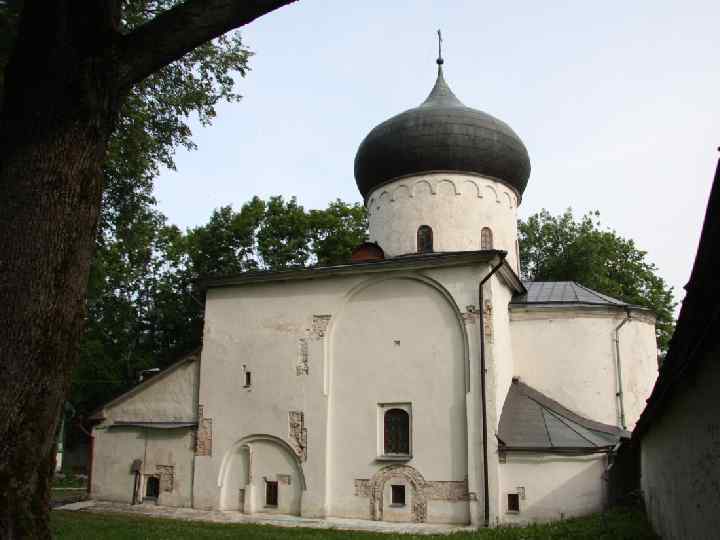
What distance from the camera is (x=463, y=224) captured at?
17109mm

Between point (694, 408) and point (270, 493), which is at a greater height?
point (694, 408)

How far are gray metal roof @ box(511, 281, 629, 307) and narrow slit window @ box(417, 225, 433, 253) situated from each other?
252 centimetres

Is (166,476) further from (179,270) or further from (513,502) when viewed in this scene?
(179,270)

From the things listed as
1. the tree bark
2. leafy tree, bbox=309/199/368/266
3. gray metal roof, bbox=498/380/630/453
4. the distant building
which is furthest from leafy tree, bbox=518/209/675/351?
the tree bark

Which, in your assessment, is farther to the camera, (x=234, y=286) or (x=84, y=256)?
(x=234, y=286)

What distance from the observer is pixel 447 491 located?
12.7 m

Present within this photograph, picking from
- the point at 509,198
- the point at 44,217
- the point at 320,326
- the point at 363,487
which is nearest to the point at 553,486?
the point at 363,487

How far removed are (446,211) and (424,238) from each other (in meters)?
0.87

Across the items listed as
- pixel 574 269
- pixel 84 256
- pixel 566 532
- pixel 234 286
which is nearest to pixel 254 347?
pixel 234 286

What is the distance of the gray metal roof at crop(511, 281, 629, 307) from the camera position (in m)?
15.9

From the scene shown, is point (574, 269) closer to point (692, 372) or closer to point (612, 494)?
point (612, 494)

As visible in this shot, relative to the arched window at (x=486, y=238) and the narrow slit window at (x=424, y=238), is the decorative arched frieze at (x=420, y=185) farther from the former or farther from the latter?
the arched window at (x=486, y=238)

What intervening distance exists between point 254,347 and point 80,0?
36.4ft

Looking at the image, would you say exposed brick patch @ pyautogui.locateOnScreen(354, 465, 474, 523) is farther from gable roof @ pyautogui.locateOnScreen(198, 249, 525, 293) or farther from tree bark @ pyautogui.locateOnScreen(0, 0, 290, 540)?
tree bark @ pyautogui.locateOnScreen(0, 0, 290, 540)
